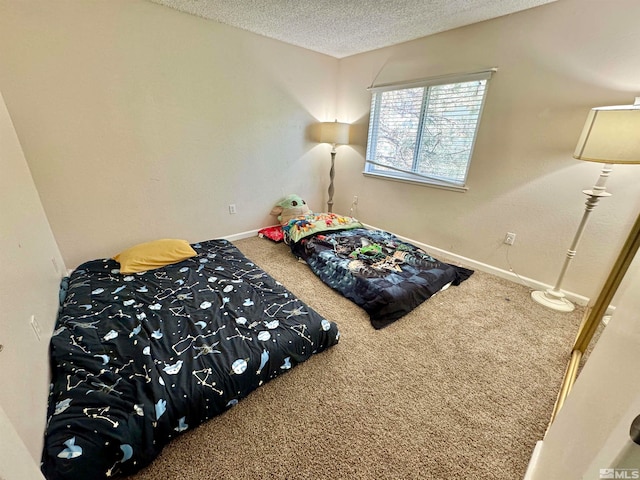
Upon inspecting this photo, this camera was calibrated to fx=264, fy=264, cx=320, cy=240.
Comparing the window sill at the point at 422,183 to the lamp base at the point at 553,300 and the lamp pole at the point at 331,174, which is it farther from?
the lamp base at the point at 553,300

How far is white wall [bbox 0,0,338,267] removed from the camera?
6.47 ft

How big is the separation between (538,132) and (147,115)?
3416mm

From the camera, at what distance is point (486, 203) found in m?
2.59

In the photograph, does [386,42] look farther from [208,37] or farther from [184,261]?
[184,261]

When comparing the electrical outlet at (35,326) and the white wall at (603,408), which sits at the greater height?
the white wall at (603,408)

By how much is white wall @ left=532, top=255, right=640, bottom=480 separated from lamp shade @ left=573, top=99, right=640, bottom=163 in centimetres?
135

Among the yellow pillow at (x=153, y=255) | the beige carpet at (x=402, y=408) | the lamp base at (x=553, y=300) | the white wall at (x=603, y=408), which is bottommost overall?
the beige carpet at (x=402, y=408)


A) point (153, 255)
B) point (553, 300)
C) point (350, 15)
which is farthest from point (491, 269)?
point (153, 255)

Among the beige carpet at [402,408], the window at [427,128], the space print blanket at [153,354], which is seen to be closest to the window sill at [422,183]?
the window at [427,128]

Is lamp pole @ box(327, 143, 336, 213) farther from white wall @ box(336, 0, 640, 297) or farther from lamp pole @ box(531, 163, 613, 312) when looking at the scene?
lamp pole @ box(531, 163, 613, 312)

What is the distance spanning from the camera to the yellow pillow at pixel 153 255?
219 cm

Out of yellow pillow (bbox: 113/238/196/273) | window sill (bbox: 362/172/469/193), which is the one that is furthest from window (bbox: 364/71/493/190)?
yellow pillow (bbox: 113/238/196/273)

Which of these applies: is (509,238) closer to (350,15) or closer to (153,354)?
(350,15)

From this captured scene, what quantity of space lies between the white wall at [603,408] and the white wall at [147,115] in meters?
3.17
